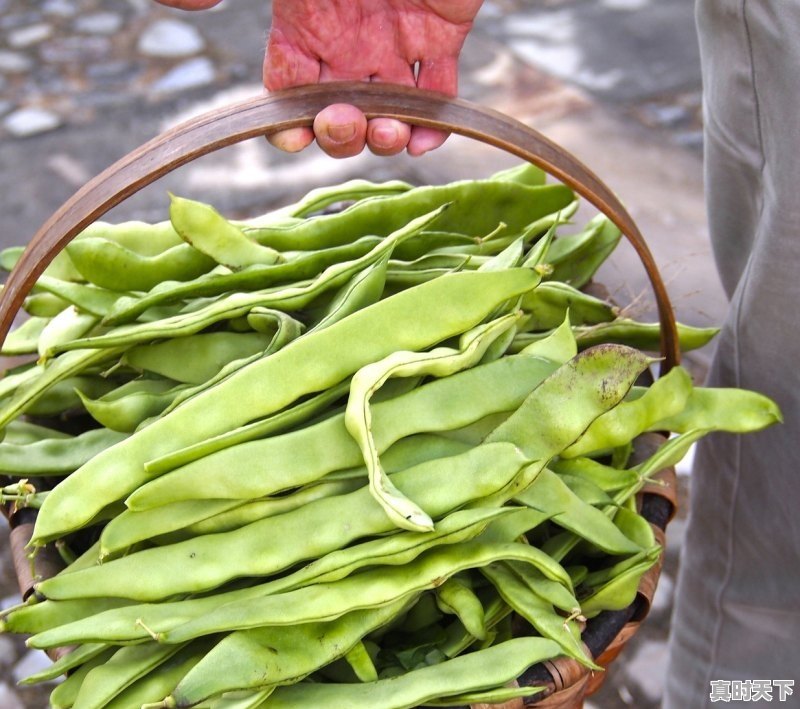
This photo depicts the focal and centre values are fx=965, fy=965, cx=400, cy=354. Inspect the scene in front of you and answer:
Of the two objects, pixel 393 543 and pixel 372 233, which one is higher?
pixel 372 233

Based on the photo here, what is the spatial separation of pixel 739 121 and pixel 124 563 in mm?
724

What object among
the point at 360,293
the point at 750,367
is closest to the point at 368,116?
the point at 360,293

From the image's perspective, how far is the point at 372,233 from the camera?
40.3 inches

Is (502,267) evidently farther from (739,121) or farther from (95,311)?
(95,311)

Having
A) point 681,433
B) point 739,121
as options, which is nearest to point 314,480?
point 681,433

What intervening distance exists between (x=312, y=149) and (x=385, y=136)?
1.48m

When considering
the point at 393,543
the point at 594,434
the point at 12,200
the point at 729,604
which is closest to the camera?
the point at 393,543

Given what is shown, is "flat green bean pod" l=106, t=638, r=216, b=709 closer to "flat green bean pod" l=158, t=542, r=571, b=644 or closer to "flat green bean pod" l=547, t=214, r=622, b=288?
"flat green bean pod" l=158, t=542, r=571, b=644

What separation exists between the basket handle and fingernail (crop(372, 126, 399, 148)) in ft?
0.16

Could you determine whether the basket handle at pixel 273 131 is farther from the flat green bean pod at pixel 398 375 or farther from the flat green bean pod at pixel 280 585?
the flat green bean pod at pixel 280 585

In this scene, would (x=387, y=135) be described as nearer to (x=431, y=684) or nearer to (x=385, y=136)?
(x=385, y=136)

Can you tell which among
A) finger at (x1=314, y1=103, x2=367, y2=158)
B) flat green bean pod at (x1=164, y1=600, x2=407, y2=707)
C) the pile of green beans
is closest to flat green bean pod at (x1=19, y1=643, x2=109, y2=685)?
the pile of green beans

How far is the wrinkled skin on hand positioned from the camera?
1.02 m

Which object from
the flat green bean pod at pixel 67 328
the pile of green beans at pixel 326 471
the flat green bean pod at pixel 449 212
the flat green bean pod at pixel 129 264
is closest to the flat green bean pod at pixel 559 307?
the pile of green beans at pixel 326 471
